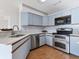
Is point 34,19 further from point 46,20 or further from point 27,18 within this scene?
point 46,20

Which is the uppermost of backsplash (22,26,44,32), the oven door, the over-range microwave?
the over-range microwave

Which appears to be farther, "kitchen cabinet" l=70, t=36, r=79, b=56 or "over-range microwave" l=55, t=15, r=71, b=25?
"over-range microwave" l=55, t=15, r=71, b=25

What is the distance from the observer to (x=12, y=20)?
17.8 feet

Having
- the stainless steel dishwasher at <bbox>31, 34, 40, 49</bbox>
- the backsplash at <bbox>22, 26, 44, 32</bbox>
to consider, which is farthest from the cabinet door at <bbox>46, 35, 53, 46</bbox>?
the backsplash at <bbox>22, 26, 44, 32</bbox>

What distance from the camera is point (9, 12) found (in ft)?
17.4

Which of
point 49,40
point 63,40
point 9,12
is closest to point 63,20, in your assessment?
point 63,40

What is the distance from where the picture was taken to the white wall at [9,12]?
512 cm

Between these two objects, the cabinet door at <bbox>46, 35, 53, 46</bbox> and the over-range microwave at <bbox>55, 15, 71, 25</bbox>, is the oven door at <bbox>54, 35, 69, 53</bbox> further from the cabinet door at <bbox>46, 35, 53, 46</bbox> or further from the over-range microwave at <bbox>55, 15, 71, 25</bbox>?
the over-range microwave at <bbox>55, 15, 71, 25</bbox>

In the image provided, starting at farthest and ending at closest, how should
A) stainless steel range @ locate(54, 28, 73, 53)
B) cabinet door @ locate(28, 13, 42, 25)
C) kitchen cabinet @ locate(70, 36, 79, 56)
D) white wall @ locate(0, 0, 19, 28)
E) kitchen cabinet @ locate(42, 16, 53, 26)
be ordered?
kitchen cabinet @ locate(42, 16, 53, 26) < cabinet door @ locate(28, 13, 42, 25) < white wall @ locate(0, 0, 19, 28) < stainless steel range @ locate(54, 28, 73, 53) < kitchen cabinet @ locate(70, 36, 79, 56)

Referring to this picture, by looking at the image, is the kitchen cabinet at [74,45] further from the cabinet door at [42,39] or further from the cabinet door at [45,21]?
the cabinet door at [45,21]

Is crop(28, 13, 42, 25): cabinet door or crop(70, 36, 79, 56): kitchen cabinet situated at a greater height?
crop(28, 13, 42, 25): cabinet door

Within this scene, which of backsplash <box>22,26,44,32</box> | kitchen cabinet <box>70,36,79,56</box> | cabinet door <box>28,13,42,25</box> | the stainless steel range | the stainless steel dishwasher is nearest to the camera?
kitchen cabinet <box>70,36,79,56</box>

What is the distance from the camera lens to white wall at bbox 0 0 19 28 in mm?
5115

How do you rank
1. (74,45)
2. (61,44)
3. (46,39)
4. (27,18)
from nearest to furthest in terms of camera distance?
(74,45) → (61,44) → (27,18) → (46,39)
